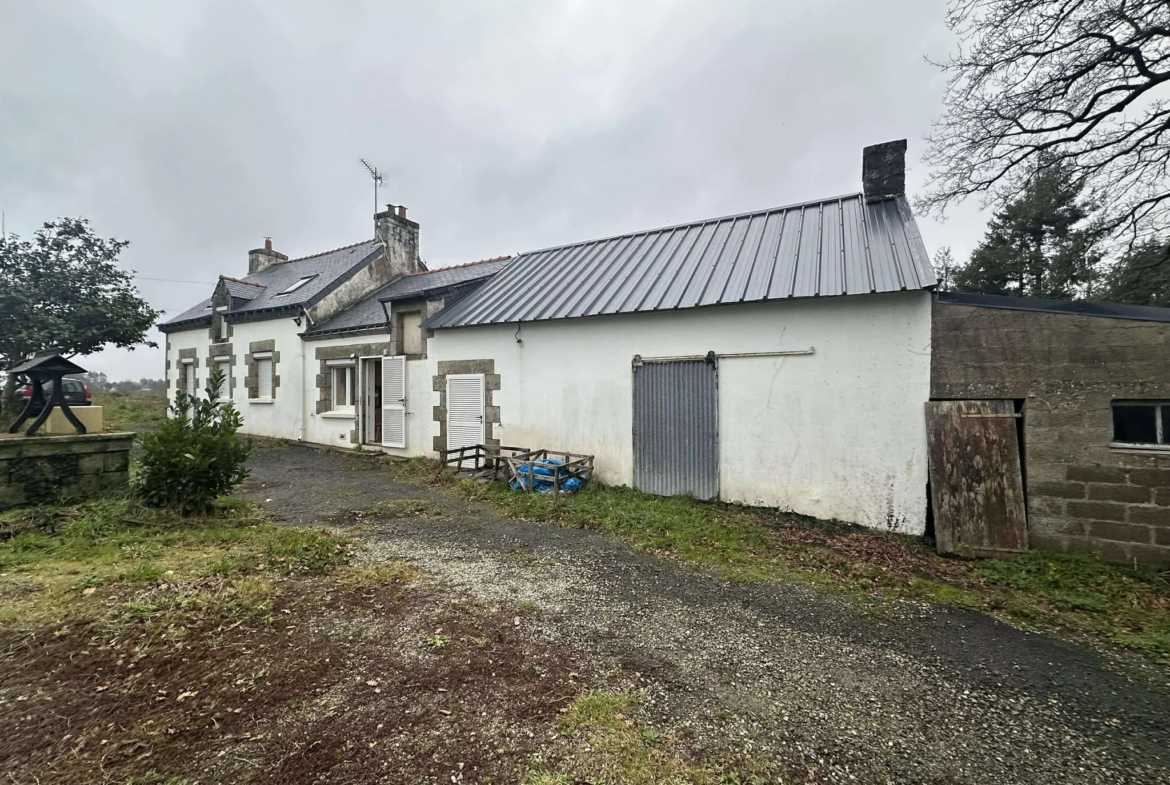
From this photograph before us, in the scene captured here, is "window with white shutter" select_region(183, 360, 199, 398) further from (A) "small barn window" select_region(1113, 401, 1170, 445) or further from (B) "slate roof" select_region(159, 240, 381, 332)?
(A) "small barn window" select_region(1113, 401, 1170, 445)

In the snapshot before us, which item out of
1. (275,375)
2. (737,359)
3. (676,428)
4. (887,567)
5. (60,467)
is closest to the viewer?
(887,567)

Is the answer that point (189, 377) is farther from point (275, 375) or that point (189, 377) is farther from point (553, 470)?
point (553, 470)

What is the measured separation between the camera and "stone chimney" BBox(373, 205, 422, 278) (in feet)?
50.0

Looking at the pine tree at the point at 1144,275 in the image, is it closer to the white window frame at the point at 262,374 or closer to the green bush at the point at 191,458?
the green bush at the point at 191,458

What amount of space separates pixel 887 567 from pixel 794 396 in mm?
2534

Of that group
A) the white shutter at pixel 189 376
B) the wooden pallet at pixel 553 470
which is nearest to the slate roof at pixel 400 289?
the wooden pallet at pixel 553 470

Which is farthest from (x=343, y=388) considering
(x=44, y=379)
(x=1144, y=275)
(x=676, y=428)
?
(x=1144, y=275)

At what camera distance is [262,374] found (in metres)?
14.7

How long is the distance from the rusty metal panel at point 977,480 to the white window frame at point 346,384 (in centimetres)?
1237

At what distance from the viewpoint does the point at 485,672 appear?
2.92 m

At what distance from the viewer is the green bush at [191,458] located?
5.68 m

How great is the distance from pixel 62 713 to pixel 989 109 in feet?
43.3

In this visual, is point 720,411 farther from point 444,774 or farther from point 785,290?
point 444,774

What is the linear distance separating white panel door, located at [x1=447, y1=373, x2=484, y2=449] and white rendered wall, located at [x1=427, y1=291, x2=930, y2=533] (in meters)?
2.01
